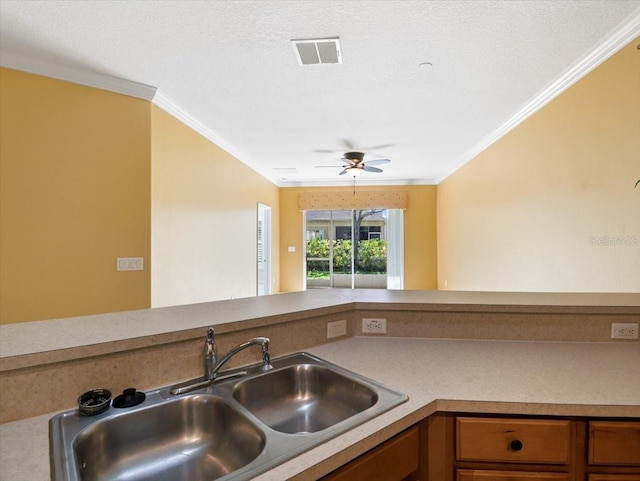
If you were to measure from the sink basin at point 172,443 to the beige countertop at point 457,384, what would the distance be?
0.14m

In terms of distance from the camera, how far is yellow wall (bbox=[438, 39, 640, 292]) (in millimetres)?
2055

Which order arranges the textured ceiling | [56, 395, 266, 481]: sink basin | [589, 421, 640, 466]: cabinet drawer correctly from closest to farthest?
[56, 395, 266, 481]: sink basin < [589, 421, 640, 466]: cabinet drawer < the textured ceiling

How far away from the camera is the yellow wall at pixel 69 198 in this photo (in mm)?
2301

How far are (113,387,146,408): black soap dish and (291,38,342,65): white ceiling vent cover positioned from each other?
226cm

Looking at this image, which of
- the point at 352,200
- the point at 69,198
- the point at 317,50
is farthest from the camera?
the point at 352,200

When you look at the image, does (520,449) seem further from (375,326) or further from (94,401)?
(94,401)

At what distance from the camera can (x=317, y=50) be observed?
221cm

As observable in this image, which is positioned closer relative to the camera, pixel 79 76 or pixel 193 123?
pixel 79 76

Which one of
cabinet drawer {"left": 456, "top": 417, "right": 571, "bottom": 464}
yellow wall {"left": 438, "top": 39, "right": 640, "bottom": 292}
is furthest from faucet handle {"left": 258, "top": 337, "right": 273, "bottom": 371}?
yellow wall {"left": 438, "top": 39, "right": 640, "bottom": 292}

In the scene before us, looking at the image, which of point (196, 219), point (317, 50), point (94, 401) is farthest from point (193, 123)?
point (94, 401)

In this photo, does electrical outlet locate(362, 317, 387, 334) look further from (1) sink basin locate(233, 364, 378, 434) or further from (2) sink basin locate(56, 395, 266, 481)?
(2) sink basin locate(56, 395, 266, 481)

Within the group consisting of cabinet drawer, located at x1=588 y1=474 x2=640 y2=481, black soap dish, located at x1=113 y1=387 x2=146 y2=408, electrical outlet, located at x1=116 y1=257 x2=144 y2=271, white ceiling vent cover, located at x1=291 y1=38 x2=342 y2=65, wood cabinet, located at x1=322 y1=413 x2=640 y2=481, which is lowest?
cabinet drawer, located at x1=588 y1=474 x2=640 y2=481

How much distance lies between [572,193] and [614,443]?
2.29 m

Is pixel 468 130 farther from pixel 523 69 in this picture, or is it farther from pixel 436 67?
pixel 436 67
